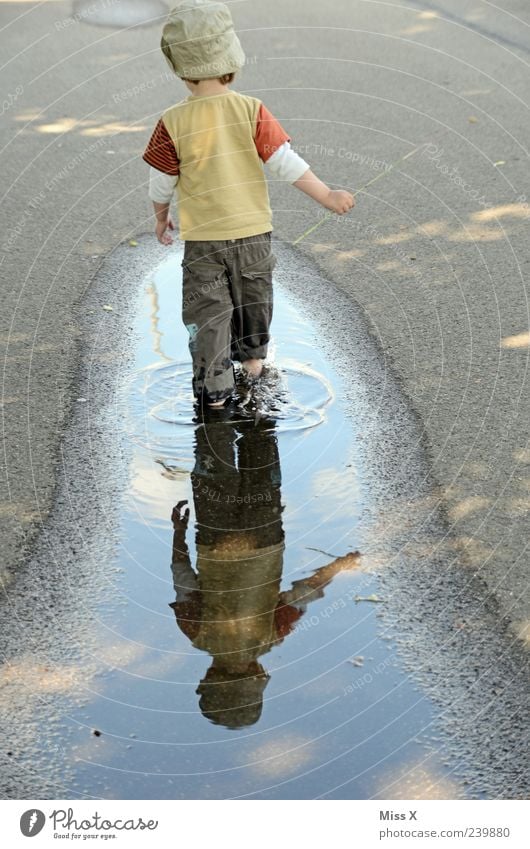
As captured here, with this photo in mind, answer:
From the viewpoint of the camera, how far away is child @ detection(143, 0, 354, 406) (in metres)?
4.21

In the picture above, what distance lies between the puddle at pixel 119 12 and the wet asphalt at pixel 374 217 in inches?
7.3

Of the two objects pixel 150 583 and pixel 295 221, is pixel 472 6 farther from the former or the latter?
pixel 150 583

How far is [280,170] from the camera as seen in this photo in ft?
14.4

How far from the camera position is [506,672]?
311 cm

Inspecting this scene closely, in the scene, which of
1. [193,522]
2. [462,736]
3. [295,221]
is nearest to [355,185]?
[295,221]

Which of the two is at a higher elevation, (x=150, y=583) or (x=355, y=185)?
(x=355, y=185)

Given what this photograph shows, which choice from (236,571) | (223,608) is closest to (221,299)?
(236,571)

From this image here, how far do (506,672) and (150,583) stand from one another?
1110 millimetres

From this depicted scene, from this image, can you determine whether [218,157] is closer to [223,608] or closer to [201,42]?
[201,42]

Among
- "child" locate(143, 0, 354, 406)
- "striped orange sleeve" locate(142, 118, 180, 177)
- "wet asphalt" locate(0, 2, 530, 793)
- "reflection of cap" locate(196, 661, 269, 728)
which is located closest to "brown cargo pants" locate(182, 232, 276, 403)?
"child" locate(143, 0, 354, 406)

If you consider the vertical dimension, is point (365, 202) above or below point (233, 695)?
above

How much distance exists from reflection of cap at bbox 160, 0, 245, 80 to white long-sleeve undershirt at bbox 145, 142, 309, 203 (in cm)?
34

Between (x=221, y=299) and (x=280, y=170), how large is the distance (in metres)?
0.54

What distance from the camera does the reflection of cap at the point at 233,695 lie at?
9.99 feet
